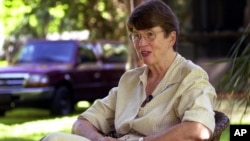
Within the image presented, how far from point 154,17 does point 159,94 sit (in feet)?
1.30

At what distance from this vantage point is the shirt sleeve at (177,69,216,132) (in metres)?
3.35

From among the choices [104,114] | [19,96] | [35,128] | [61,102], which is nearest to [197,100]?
[104,114]

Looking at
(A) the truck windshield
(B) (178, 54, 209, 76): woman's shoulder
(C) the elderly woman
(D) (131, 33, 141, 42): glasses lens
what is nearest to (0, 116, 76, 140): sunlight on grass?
(A) the truck windshield

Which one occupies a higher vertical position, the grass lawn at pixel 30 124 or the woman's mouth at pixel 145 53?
the woman's mouth at pixel 145 53

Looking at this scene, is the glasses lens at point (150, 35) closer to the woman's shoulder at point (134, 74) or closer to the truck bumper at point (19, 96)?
the woman's shoulder at point (134, 74)

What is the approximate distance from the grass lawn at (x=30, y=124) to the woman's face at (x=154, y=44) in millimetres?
3930

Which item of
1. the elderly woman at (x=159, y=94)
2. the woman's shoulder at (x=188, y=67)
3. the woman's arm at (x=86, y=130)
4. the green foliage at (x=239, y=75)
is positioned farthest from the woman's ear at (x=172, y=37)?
the woman's arm at (x=86, y=130)

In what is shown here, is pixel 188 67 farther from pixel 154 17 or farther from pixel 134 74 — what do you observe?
pixel 134 74

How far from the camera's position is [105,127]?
401 cm

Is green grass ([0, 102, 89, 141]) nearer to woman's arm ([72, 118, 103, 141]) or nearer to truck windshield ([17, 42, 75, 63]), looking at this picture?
truck windshield ([17, 42, 75, 63])

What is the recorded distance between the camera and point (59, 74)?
12.7m

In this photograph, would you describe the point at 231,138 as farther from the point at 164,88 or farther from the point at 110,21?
the point at 110,21

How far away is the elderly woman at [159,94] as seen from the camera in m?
3.37

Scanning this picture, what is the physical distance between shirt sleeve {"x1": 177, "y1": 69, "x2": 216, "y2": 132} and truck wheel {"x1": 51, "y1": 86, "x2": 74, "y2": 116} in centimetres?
924
